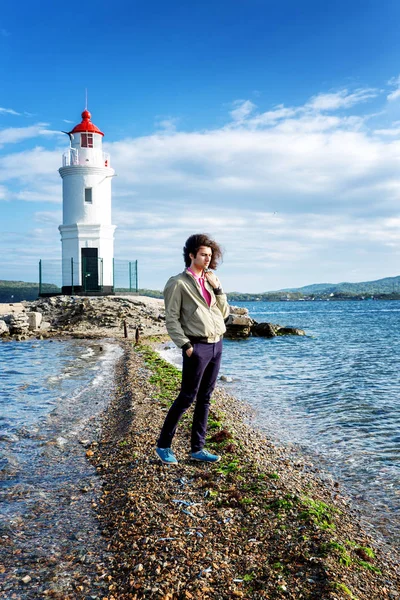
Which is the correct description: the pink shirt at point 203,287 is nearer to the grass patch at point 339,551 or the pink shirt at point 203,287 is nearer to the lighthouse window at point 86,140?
the grass patch at point 339,551

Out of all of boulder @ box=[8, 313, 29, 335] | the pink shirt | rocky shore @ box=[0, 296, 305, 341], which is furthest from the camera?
rocky shore @ box=[0, 296, 305, 341]

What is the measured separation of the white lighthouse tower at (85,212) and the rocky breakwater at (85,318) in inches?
86.5

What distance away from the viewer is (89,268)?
1353 inches

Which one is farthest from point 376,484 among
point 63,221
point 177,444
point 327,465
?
point 63,221

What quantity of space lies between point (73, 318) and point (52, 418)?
21992 millimetres

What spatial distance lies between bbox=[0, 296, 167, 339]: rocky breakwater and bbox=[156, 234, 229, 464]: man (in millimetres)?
20818

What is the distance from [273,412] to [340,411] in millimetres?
1590

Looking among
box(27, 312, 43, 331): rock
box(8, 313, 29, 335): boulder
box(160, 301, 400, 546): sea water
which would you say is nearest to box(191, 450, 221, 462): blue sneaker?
box(160, 301, 400, 546): sea water

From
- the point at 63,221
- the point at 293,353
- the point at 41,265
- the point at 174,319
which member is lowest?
the point at 293,353

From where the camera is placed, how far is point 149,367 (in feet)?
51.1

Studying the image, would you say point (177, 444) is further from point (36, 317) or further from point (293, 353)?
point (36, 317)

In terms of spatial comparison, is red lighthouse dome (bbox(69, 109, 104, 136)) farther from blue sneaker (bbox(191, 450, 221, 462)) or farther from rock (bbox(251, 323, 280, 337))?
blue sneaker (bbox(191, 450, 221, 462))

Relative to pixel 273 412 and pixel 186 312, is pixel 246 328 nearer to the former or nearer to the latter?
pixel 273 412

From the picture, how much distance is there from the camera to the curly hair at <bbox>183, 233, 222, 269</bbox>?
221 inches
